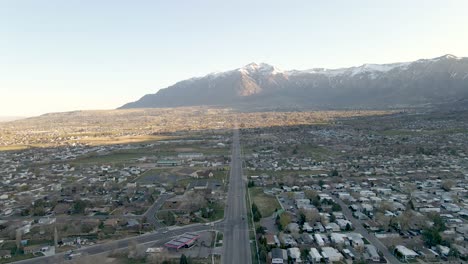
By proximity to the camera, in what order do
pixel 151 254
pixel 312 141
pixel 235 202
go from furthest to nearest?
pixel 312 141
pixel 235 202
pixel 151 254

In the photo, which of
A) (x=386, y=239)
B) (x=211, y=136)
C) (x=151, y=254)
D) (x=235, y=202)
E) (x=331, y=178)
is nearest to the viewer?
(x=151, y=254)

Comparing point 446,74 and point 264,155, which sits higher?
point 446,74

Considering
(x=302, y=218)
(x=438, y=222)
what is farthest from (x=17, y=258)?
(x=438, y=222)

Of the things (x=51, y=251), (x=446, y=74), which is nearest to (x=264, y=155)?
(x=51, y=251)

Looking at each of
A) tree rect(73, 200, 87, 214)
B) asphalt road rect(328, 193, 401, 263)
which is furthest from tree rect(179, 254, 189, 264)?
tree rect(73, 200, 87, 214)

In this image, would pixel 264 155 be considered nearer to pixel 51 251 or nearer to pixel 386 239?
pixel 386 239

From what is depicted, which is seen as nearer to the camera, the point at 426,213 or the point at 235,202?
the point at 426,213

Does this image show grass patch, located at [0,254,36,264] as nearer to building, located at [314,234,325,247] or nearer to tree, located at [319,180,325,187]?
building, located at [314,234,325,247]

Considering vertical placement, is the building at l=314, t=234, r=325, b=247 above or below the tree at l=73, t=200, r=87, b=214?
below
